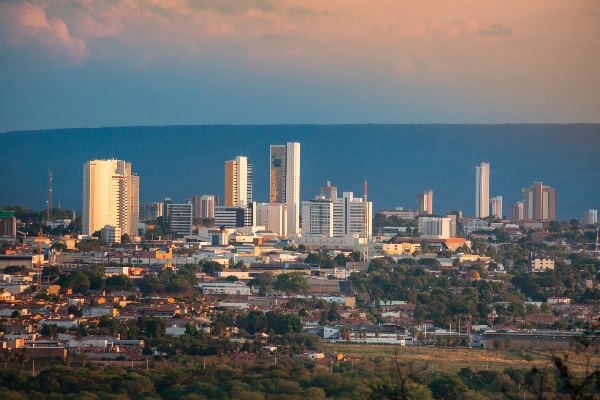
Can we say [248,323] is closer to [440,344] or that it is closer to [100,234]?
[440,344]

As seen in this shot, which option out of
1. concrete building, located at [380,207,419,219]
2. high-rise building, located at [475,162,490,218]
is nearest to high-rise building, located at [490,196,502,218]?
high-rise building, located at [475,162,490,218]

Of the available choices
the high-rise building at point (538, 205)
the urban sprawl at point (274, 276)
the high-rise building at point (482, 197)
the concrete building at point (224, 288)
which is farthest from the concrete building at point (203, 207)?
the concrete building at point (224, 288)

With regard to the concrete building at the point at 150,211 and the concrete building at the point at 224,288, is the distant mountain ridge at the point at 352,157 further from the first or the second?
the concrete building at the point at 224,288

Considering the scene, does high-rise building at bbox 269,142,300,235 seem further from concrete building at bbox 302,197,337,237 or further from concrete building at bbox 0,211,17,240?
concrete building at bbox 0,211,17,240

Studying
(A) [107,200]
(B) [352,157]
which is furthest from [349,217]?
(B) [352,157]

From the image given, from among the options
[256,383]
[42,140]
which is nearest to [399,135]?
[42,140]

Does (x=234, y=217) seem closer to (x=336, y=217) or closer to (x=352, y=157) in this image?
(x=336, y=217)
